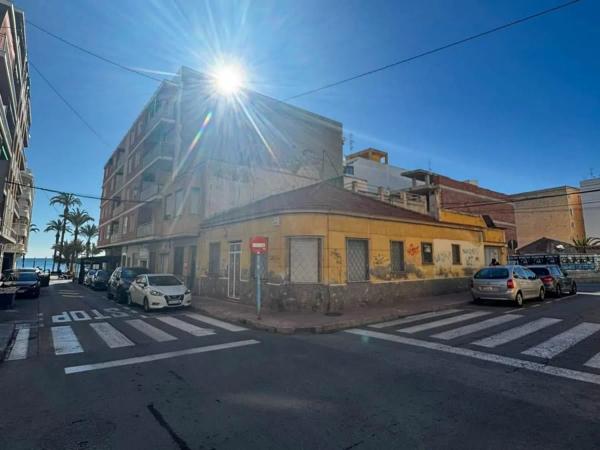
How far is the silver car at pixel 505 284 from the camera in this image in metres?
12.0

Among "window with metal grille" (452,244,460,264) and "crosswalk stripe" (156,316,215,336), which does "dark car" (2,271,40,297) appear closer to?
"crosswalk stripe" (156,316,215,336)

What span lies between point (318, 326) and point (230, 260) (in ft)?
25.5

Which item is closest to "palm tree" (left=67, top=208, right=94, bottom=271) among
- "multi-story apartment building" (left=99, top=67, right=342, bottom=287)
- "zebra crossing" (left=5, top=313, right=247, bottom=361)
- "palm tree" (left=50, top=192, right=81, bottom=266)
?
"palm tree" (left=50, top=192, right=81, bottom=266)

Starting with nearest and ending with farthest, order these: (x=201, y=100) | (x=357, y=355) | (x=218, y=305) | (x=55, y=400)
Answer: (x=55, y=400) < (x=357, y=355) < (x=218, y=305) < (x=201, y=100)

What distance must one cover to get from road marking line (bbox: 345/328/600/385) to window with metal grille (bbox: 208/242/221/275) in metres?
10.1

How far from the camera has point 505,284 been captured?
1207 cm

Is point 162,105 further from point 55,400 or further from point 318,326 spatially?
point 55,400

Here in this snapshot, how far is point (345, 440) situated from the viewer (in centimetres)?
314

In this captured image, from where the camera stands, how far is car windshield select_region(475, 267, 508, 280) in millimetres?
12469

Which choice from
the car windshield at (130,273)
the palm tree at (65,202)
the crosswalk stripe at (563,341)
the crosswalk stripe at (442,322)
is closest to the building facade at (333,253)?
the crosswalk stripe at (442,322)

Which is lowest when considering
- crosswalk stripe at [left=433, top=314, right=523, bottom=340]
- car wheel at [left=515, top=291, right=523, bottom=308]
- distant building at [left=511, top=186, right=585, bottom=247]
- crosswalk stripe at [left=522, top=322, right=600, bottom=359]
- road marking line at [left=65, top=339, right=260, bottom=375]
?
road marking line at [left=65, top=339, right=260, bottom=375]

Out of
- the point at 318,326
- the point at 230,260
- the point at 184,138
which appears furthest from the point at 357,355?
the point at 184,138

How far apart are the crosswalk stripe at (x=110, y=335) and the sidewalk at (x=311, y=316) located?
327 centimetres

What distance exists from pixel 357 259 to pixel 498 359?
7.29 metres
